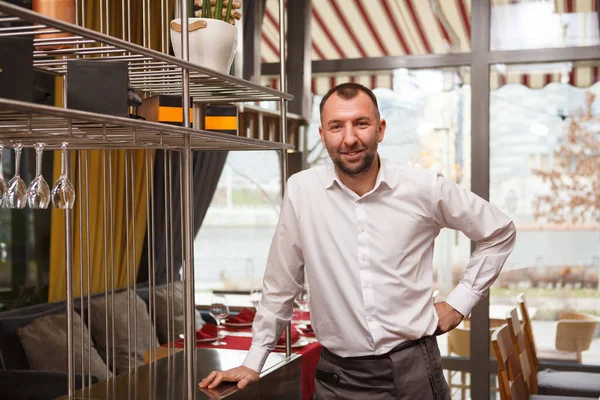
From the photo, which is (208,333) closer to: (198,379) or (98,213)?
(98,213)

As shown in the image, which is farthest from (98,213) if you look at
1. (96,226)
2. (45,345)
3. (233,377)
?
(233,377)

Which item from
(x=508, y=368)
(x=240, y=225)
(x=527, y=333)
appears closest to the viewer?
(x=508, y=368)

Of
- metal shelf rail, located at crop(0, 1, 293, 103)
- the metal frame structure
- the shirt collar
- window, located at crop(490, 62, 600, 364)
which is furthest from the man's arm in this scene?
window, located at crop(490, 62, 600, 364)

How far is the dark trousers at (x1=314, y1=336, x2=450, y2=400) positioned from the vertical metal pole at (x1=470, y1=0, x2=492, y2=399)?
8.80ft

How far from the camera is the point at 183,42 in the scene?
71.6 inches

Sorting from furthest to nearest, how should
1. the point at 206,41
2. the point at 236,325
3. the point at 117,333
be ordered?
the point at 117,333 < the point at 236,325 < the point at 206,41

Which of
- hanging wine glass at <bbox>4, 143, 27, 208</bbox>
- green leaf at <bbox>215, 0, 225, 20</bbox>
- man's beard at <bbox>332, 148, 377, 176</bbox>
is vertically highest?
green leaf at <bbox>215, 0, 225, 20</bbox>

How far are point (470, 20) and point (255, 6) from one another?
146 centimetres

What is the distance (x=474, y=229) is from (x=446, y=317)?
0.29 metres

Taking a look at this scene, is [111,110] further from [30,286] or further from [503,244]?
[30,286]

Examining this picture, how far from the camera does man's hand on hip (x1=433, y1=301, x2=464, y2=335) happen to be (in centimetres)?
236

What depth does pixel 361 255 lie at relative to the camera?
2.26 m

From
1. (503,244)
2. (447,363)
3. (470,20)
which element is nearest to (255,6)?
(470,20)

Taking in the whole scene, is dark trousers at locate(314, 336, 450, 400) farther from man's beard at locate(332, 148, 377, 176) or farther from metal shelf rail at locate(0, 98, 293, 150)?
metal shelf rail at locate(0, 98, 293, 150)
